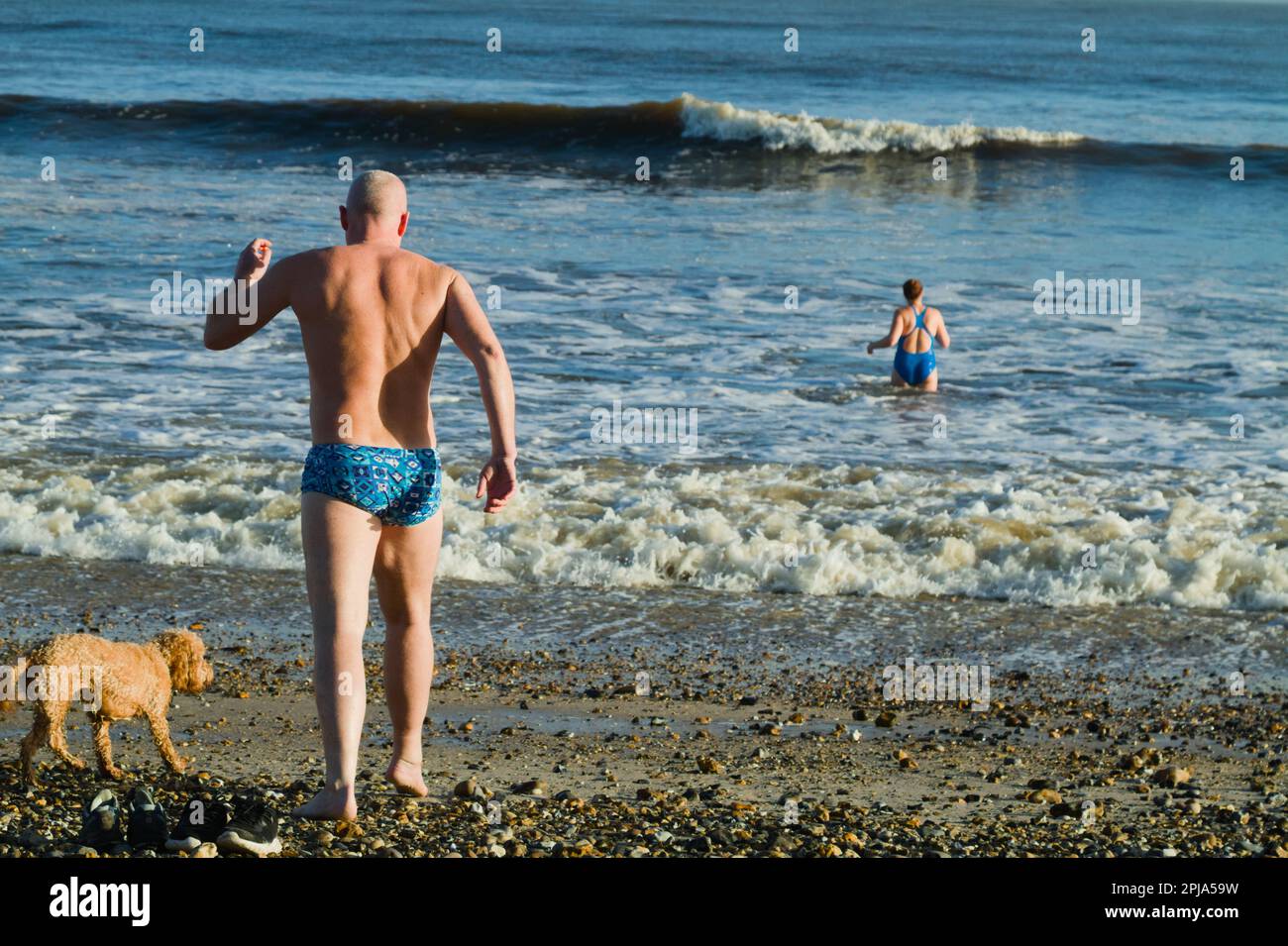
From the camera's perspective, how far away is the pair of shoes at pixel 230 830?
12.9 feet

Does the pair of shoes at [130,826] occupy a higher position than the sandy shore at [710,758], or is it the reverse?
the pair of shoes at [130,826]

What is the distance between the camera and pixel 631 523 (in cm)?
821

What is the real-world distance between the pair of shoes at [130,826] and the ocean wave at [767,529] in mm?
3700

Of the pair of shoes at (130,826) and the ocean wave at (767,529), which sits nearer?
the pair of shoes at (130,826)

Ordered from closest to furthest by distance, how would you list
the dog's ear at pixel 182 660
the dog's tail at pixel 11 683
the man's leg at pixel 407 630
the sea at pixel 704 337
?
the man's leg at pixel 407 630
the dog's tail at pixel 11 683
the dog's ear at pixel 182 660
the sea at pixel 704 337

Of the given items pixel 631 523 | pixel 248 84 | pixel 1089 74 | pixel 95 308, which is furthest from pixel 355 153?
pixel 1089 74

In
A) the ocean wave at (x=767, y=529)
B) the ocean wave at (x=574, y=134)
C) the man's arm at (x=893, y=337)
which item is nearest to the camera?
the ocean wave at (x=767, y=529)

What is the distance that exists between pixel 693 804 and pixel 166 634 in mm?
1944

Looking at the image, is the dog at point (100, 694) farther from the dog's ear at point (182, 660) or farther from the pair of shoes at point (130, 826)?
the pair of shoes at point (130, 826)

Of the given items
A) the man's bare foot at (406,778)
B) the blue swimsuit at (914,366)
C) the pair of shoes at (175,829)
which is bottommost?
the man's bare foot at (406,778)

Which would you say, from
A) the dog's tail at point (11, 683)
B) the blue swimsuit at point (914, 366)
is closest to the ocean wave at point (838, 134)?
the blue swimsuit at point (914, 366)

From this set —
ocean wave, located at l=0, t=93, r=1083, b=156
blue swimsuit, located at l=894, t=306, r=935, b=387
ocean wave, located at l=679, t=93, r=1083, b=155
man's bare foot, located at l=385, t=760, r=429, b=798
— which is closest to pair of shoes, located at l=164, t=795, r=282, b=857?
man's bare foot, located at l=385, t=760, r=429, b=798

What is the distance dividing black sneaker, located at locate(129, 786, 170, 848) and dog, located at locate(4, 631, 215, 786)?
2.17ft

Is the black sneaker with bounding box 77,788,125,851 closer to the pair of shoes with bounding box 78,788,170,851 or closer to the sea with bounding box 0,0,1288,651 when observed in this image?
the pair of shoes with bounding box 78,788,170,851
